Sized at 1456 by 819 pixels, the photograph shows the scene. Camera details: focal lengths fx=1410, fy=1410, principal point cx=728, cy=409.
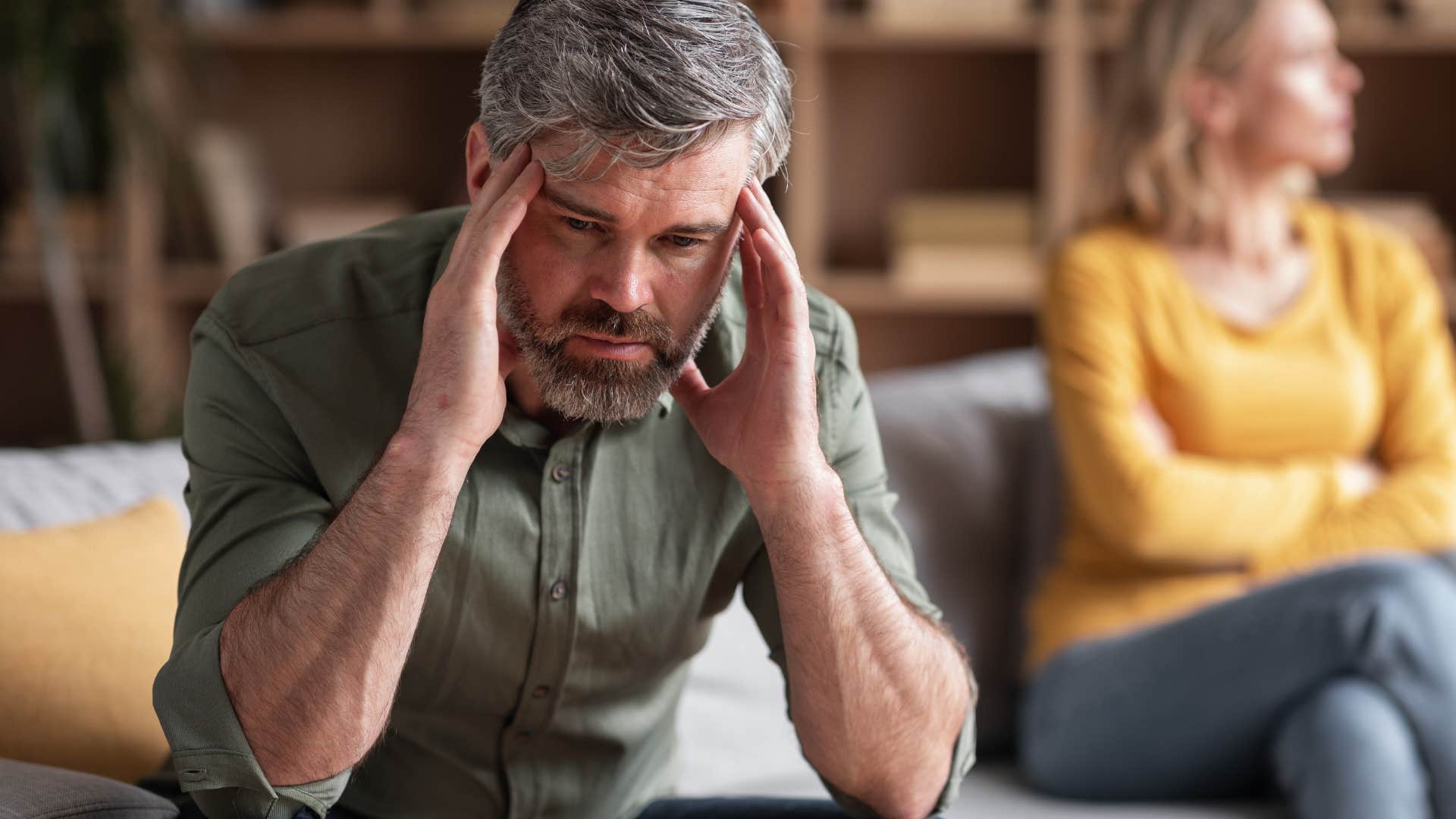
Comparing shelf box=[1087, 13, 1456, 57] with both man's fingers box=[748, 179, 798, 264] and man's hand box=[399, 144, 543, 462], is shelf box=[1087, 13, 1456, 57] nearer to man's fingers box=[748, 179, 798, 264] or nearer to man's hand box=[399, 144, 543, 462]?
man's fingers box=[748, 179, 798, 264]

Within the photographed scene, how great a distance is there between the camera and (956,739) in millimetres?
1095

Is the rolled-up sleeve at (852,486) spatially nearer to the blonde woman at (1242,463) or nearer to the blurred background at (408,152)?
the blonde woman at (1242,463)

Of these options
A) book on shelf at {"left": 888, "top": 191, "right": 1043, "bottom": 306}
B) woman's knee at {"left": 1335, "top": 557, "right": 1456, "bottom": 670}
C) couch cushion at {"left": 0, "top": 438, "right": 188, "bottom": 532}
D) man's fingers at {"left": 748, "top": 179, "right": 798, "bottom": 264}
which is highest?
man's fingers at {"left": 748, "top": 179, "right": 798, "bottom": 264}

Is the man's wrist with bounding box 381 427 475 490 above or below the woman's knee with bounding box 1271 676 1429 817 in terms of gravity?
above

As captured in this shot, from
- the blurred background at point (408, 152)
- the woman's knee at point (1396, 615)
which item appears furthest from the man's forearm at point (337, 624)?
the blurred background at point (408, 152)

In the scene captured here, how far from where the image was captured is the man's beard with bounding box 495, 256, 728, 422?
3.29 feet

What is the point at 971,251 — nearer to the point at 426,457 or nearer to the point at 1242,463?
the point at 1242,463

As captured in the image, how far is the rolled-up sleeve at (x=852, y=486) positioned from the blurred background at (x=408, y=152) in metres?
1.70

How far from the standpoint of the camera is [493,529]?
42.8 inches

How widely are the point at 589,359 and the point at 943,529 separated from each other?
975 mm

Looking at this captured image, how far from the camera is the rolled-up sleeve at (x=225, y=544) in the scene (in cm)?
93

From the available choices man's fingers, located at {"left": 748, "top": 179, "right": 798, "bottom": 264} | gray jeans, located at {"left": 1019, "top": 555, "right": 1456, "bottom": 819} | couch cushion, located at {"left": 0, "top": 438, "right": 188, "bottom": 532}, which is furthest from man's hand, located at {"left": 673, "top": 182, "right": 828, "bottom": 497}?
gray jeans, located at {"left": 1019, "top": 555, "right": 1456, "bottom": 819}

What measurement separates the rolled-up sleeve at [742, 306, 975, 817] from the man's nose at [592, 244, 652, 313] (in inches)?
8.7

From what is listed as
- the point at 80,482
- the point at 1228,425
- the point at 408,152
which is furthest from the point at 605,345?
the point at 408,152
